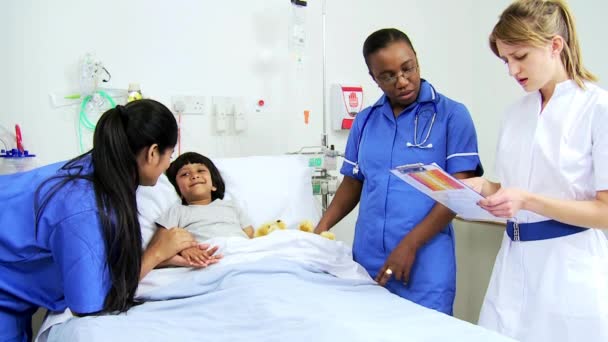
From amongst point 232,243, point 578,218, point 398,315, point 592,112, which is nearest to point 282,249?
point 232,243

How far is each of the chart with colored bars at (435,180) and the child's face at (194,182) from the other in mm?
980

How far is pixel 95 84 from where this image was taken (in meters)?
1.99

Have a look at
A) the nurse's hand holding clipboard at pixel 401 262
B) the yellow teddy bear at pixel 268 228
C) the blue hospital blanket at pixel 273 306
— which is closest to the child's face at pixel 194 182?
the yellow teddy bear at pixel 268 228

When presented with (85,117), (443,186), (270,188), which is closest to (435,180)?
(443,186)

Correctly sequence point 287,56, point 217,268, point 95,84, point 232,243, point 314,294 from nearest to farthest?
point 314,294 < point 217,268 < point 232,243 < point 95,84 < point 287,56

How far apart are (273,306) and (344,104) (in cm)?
161

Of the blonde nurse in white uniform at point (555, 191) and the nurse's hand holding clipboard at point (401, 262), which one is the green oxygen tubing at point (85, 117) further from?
the blonde nurse in white uniform at point (555, 191)

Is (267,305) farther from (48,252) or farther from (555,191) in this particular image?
(555,191)

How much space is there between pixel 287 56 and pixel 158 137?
1349 mm

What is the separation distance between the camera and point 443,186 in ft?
3.94

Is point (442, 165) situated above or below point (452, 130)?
below

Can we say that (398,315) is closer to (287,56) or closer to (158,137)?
(158,137)

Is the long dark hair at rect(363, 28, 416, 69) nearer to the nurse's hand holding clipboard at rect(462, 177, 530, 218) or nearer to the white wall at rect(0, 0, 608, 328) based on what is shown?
the nurse's hand holding clipboard at rect(462, 177, 530, 218)

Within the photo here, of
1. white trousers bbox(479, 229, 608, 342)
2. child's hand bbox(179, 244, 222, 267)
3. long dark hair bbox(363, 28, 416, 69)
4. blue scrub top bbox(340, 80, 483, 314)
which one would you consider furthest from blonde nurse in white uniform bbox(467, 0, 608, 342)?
child's hand bbox(179, 244, 222, 267)
